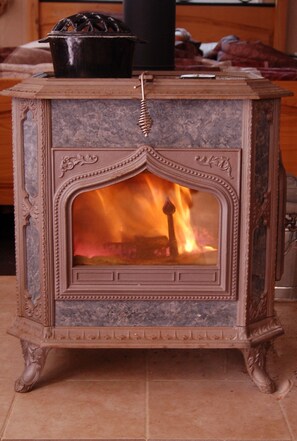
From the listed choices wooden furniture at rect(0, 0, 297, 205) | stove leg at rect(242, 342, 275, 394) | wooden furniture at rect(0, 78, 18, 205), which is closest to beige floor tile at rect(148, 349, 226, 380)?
stove leg at rect(242, 342, 275, 394)

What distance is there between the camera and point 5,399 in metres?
1.79

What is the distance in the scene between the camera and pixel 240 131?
1705mm

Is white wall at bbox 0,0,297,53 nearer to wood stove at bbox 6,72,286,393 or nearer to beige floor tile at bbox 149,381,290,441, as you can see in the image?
wood stove at bbox 6,72,286,393

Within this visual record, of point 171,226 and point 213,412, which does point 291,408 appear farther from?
point 171,226

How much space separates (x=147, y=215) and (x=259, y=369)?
43cm

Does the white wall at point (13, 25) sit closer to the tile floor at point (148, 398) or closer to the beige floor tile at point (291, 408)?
the tile floor at point (148, 398)

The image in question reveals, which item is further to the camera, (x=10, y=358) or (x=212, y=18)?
(x=212, y=18)

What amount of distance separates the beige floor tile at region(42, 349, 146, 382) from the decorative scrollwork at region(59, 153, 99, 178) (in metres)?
0.51

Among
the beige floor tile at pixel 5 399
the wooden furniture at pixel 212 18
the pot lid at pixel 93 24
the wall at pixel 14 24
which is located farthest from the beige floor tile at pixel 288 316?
the wall at pixel 14 24

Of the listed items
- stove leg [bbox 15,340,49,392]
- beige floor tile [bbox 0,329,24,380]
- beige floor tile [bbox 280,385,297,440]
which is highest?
stove leg [bbox 15,340,49,392]

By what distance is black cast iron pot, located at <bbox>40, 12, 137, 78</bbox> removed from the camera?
1.74 m

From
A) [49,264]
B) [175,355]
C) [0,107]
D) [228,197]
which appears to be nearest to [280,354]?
[175,355]

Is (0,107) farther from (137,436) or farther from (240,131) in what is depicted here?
(137,436)

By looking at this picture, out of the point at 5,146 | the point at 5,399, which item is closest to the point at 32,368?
the point at 5,399
